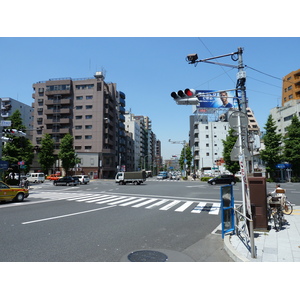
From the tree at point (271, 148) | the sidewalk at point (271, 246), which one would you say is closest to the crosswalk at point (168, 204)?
the sidewalk at point (271, 246)

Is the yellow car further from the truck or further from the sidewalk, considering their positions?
the truck

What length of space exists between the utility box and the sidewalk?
0.31 meters

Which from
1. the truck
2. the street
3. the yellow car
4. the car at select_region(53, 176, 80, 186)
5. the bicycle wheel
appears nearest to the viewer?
the street

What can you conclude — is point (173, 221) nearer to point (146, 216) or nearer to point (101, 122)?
Answer: point (146, 216)

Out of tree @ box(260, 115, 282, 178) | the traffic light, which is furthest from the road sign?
tree @ box(260, 115, 282, 178)

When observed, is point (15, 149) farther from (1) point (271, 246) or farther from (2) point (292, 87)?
(2) point (292, 87)

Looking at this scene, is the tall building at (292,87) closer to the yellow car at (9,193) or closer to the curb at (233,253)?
the curb at (233,253)

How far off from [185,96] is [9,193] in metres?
13.6

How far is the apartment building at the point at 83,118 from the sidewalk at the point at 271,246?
5699 centimetres

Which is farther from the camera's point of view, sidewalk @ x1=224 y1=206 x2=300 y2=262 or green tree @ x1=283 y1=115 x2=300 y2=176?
green tree @ x1=283 y1=115 x2=300 y2=176

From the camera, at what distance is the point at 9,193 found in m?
14.7

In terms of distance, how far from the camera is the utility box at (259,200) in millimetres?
7344

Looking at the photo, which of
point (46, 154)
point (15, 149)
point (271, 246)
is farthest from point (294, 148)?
point (46, 154)

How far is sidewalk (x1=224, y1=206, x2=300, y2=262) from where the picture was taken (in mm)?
4957
